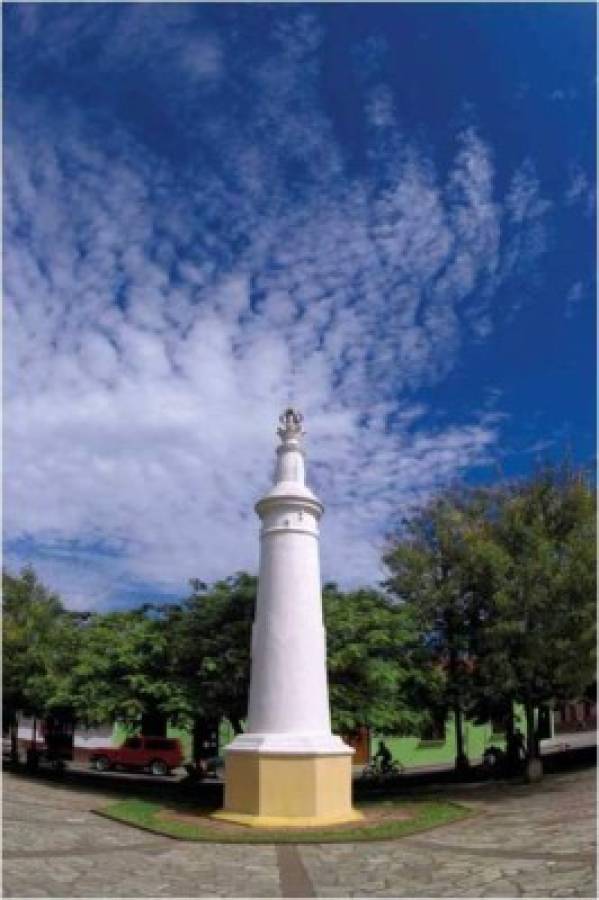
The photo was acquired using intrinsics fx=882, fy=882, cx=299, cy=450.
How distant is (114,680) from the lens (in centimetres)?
2114

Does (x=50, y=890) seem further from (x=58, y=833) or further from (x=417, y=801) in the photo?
(x=417, y=801)

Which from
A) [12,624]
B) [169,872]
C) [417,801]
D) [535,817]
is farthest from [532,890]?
[12,624]

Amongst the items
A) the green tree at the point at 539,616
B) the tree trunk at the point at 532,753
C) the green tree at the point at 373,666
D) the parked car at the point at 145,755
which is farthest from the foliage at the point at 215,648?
the parked car at the point at 145,755

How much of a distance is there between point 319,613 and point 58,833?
6.05 metres

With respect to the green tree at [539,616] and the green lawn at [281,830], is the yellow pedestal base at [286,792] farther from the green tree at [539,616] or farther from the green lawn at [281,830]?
the green tree at [539,616]

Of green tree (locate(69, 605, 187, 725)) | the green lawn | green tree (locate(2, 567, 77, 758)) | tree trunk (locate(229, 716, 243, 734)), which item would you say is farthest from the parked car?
the green lawn

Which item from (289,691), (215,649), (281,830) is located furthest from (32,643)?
(281,830)

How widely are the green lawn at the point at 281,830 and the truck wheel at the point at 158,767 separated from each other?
48.8 feet

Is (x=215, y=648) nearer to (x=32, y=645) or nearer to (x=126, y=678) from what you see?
(x=126, y=678)

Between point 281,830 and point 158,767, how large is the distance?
61.7ft

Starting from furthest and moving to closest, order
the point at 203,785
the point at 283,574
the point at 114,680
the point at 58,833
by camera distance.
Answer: the point at 203,785, the point at 114,680, the point at 283,574, the point at 58,833

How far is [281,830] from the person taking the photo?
46.8ft

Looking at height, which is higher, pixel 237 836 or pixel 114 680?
pixel 114 680

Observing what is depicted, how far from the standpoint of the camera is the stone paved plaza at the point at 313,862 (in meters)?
9.63
